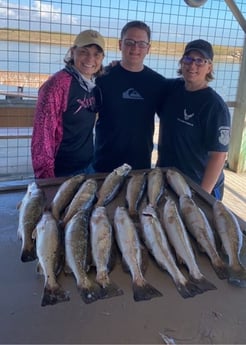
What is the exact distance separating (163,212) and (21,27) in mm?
3021

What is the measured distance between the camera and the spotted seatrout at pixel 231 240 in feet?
4.18

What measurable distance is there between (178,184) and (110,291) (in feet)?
2.73

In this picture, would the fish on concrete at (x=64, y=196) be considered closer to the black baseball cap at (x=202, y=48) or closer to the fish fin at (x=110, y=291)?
the fish fin at (x=110, y=291)

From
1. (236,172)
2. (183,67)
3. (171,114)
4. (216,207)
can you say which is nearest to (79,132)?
(171,114)

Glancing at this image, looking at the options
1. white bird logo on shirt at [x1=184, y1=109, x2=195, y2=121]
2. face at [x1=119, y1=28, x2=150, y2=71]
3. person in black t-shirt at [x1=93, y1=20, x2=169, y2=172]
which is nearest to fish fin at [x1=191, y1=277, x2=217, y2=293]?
white bird logo on shirt at [x1=184, y1=109, x2=195, y2=121]

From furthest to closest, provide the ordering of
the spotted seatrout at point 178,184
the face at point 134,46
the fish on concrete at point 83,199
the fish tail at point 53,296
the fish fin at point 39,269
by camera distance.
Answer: the face at point 134,46 → the spotted seatrout at point 178,184 → the fish on concrete at point 83,199 → the fish fin at point 39,269 → the fish tail at point 53,296

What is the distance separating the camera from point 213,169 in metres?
2.37

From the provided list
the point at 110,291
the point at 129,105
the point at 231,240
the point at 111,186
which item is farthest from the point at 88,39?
the point at 110,291

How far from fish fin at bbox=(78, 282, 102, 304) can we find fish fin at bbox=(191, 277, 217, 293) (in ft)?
1.05

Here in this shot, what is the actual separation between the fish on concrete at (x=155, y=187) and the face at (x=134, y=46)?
3.00 feet

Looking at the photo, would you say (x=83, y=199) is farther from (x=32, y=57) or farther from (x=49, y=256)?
(x=32, y=57)

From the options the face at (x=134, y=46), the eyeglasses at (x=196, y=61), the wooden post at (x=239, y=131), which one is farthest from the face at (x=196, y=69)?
the wooden post at (x=239, y=131)

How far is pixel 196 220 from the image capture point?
1520 mm

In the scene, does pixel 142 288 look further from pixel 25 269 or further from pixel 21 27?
pixel 21 27
